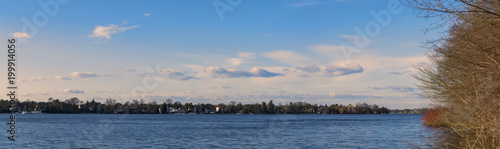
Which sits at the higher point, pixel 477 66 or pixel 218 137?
pixel 477 66

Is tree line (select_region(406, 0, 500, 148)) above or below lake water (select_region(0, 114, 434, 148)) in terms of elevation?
above

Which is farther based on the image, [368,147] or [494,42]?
[368,147]

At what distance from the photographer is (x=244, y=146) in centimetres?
3853

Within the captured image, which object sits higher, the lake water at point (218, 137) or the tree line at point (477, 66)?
the tree line at point (477, 66)

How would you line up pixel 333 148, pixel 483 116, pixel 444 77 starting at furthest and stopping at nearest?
pixel 333 148 < pixel 444 77 < pixel 483 116

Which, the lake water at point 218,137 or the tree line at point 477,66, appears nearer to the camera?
the tree line at point 477,66

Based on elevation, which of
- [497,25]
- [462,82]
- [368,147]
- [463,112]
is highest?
[497,25]

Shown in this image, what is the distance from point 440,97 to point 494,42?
12.3 m

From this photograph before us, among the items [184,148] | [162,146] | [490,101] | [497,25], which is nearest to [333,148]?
[184,148]

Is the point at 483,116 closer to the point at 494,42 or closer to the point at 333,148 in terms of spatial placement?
the point at 494,42

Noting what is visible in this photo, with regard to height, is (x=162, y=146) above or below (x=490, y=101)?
below

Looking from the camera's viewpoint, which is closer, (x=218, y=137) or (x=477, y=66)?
(x=477, y=66)

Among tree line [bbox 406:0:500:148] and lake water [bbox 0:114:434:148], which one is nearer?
tree line [bbox 406:0:500:148]

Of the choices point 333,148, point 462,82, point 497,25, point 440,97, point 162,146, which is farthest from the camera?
point 162,146
